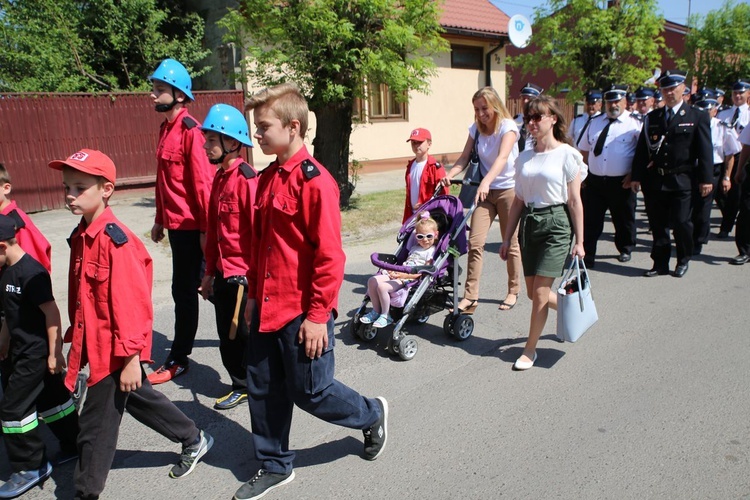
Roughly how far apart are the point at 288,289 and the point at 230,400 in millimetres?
1542

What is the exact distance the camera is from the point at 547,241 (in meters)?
4.53

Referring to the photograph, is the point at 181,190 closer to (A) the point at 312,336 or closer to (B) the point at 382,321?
(B) the point at 382,321

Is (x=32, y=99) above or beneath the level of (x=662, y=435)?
above

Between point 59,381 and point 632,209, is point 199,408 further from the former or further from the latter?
point 632,209

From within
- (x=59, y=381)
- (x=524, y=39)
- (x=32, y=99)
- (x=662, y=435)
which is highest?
(x=524, y=39)

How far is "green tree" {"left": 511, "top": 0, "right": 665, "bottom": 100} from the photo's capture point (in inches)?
531

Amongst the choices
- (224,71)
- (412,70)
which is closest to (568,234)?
(412,70)

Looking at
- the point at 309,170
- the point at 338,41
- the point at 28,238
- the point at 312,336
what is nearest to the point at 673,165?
the point at 338,41

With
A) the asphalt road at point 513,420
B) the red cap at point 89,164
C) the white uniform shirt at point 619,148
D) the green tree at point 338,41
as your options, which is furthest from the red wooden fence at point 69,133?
the red cap at point 89,164

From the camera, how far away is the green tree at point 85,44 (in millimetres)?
11258

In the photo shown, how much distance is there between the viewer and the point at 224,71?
1206 cm

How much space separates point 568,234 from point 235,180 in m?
2.44

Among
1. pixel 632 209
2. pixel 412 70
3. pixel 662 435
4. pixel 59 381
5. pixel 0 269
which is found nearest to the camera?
pixel 0 269

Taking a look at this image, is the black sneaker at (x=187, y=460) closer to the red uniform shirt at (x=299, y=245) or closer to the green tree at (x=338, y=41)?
the red uniform shirt at (x=299, y=245)
